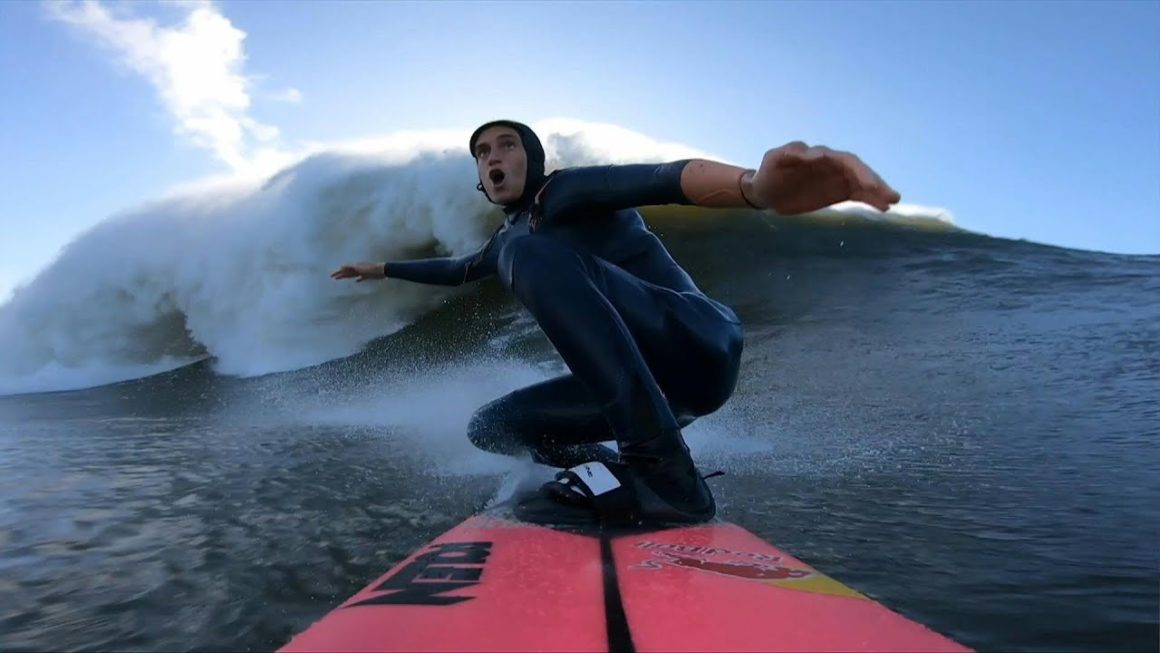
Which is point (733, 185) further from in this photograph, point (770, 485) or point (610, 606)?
point (770, 485)

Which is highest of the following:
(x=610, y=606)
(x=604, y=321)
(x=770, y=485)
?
(x=604, y=321)

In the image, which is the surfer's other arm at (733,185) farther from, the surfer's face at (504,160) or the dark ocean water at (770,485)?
the dark ocean water at (770,485)

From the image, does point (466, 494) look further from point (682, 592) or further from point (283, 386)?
point (283, 386)

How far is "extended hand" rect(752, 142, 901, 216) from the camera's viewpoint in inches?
56.4

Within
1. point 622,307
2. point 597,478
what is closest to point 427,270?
point 622,307

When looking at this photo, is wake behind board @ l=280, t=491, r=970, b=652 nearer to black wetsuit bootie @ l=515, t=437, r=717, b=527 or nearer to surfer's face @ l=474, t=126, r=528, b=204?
black wetsuit bootie @ l=515, t=437, r=717, b=527

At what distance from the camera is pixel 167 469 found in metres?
3.64

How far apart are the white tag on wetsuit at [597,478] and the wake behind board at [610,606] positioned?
22 centimetres

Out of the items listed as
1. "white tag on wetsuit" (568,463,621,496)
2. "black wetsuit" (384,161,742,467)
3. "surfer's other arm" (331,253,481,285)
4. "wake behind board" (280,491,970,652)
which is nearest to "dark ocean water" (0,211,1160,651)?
"wake behind board" (280,491,970,652)

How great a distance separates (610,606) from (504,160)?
5.12 feet

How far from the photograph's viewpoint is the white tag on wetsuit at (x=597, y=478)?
1973mm

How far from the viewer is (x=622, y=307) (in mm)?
2164

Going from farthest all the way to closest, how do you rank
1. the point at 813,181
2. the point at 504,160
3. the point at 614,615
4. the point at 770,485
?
1. the point at 770,485
2. the point at 504,160
3. the point at 813,181
4. the point at 614,615

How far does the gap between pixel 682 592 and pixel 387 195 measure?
47.2ft
